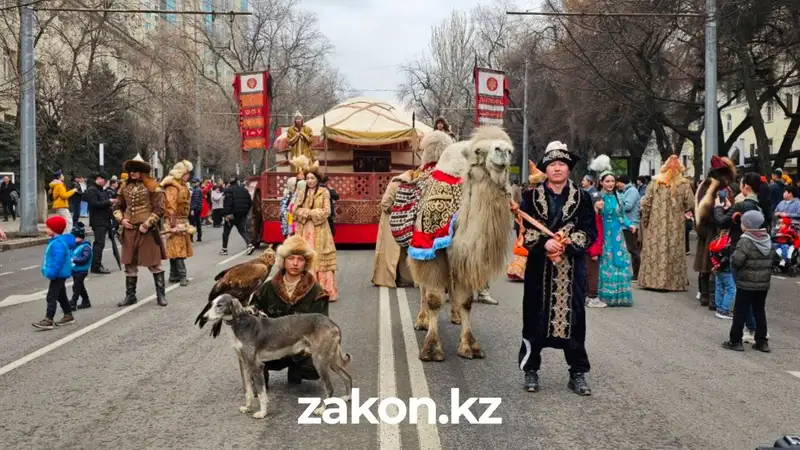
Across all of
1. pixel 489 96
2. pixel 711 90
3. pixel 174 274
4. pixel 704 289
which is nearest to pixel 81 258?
pixel 174 274

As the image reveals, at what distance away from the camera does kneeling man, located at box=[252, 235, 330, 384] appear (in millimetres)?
6164

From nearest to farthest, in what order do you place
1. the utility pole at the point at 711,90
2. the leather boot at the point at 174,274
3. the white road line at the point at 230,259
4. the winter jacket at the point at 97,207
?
the leather boot at the point at 174,274 → the winter jacket at the point at 97,207 → the white road line at the point at 230,259 → the utility pole at the point at 711,90

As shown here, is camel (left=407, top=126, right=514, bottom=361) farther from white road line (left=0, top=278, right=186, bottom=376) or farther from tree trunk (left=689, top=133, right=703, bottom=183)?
tree trunk (left=689, top=133, right=703, bottom=183)

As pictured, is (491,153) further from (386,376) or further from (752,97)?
(752,97)

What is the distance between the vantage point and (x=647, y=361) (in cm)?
725

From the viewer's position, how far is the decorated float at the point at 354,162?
19281 mm

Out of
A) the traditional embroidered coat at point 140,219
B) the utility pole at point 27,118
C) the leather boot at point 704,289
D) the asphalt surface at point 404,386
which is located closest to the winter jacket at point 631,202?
the leather boot at point 704,289

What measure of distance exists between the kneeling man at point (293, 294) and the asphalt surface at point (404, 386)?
0.21 meters

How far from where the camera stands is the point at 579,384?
6.05 metres

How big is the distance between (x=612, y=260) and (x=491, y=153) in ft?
15.7

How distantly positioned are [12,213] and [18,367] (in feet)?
96.1

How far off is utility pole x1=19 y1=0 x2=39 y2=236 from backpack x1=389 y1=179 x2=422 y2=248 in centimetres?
1605

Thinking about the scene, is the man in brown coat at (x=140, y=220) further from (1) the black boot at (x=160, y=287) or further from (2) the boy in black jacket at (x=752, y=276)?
(2) the boy in black jacket at (x=752, y=276)

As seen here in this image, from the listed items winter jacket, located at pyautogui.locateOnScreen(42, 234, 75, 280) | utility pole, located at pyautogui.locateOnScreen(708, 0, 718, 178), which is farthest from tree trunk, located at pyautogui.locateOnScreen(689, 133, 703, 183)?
winter jacket, located at pyautogui.locateOnScreen(42, 234, 75, 280)
